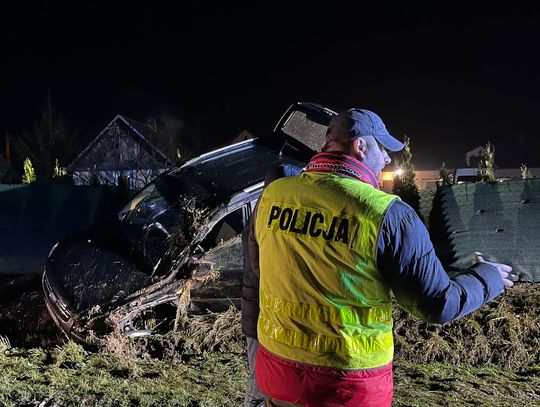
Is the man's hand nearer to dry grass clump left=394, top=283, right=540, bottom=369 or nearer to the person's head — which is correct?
the person's head

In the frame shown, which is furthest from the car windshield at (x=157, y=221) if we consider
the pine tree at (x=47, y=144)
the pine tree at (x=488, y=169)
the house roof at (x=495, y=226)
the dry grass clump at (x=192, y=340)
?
the pine tree at (x=47, y=144)

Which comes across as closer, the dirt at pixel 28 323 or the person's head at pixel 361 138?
the person's head at pixel 361 138

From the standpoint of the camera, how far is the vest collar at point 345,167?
1.62 m

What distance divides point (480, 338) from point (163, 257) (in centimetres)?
316

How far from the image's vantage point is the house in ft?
78.6

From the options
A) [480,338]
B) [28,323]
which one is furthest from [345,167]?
[28,323]

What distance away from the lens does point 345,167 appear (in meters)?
1.62

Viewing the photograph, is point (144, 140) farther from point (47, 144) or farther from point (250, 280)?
point (250, 280)

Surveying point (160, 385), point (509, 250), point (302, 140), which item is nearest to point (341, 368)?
point (160, 385)

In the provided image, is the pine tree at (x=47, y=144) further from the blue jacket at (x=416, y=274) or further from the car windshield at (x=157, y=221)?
the blue jacket at (x=416, y=274)

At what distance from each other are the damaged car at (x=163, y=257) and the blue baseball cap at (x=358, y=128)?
10.6 ft

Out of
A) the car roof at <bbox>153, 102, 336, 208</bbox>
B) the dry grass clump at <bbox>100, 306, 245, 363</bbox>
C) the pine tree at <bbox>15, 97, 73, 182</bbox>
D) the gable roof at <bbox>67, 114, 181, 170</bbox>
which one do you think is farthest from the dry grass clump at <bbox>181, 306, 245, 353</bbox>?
the pine tree at <bbox>15, 97, 73, 182</bbox>

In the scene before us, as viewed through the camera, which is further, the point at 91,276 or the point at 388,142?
the point at 91,276

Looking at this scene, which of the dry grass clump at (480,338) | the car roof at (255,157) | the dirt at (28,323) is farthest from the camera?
the car roof at (255,157)
